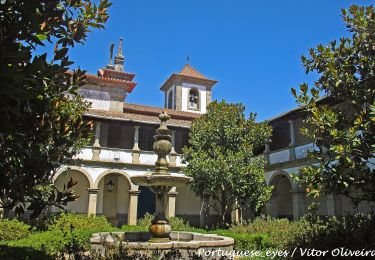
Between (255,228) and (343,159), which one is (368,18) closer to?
(343,159)

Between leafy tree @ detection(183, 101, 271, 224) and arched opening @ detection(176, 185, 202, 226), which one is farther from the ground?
leafy tree @ detection(183, 101, 271, 224)

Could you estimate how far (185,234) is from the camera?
494 inches

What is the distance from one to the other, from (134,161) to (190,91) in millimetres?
10885

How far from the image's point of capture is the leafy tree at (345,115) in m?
6.79

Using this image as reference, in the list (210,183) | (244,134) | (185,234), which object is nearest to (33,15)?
(185,234)

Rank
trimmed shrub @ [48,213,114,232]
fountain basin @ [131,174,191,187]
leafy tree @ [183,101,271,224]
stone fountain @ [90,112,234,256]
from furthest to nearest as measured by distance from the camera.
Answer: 1. leafy tree @ [183,101,271,224]
2. trimmed shrub @ [48,213,114,232]
3. fountain basin @ [131,174,191,187]
4. stone fountain @ [90,112,234,256]

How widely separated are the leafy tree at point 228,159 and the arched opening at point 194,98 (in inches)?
455

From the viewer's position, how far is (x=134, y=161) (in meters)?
21.9

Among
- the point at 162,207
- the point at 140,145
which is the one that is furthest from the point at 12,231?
the point at 140,145

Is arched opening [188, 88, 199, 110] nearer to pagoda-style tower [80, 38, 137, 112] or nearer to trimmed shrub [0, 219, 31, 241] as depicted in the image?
pagoda-style tower [80, 38, 137, 112]

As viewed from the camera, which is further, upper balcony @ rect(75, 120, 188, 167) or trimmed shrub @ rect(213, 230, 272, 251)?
upper balcony @ rect(75, 120, 188, 167)

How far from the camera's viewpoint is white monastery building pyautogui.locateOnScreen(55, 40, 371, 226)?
20.6 m

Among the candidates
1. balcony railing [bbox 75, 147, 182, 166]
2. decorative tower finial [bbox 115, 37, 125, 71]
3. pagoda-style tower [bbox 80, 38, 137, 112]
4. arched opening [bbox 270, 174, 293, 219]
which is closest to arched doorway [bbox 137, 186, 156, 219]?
balcony railing [bbox 75, 147, 182, 166]

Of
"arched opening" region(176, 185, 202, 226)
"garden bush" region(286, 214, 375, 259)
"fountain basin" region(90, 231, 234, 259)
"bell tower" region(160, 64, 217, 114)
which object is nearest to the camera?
"garden bush" region(286, 214, 375, 259)
